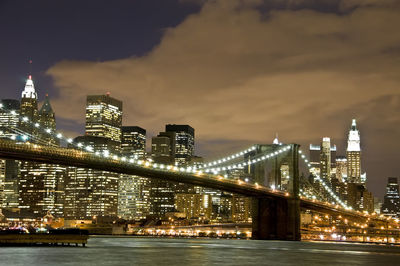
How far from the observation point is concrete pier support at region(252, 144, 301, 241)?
8325 centimetres

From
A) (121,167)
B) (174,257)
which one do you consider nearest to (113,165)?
(121,167)

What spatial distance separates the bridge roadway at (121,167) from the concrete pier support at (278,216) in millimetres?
649

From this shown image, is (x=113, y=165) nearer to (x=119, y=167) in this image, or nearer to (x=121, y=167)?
(x=119, y=167)

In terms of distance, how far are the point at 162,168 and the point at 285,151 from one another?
82.7 ft

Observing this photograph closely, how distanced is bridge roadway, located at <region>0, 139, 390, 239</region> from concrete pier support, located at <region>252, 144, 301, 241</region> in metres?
0.65

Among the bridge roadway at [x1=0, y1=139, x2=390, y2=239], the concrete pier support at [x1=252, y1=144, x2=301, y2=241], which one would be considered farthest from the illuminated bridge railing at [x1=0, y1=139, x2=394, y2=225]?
the concrete pier support at [x1=252, y1=144, x2=301, y2=241]

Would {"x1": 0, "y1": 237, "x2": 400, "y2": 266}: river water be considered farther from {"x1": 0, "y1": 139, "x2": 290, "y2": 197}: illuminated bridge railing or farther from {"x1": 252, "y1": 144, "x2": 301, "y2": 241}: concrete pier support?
{"x1": 252, "y1": 144, "x2": 301, "y2": 241}: concrete pier support

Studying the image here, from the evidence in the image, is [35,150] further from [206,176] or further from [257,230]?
[257,230]

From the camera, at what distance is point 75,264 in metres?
31.0

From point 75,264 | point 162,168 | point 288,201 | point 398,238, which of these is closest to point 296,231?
point 288,201

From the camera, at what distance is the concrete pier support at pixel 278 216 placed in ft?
273

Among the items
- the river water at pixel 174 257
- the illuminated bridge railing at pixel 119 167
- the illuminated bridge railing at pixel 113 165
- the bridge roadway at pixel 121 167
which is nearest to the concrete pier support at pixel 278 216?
the bridge roadway at pixel 121 167

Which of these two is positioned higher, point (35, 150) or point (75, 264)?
point (35, 150)

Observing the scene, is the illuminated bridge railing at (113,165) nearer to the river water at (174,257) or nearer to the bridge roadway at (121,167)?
Result: the bridge roadway at (121,167)
